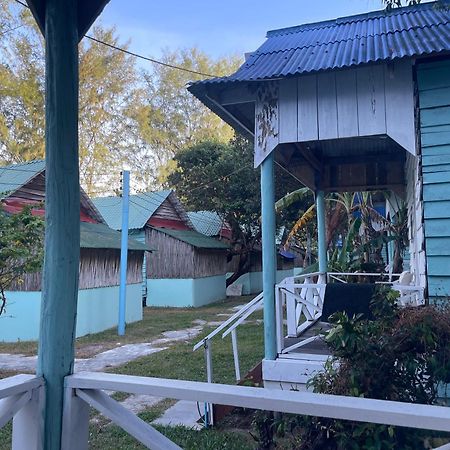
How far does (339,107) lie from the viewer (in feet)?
15.3

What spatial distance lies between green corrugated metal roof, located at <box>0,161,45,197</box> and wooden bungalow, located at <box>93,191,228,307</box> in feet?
19.1

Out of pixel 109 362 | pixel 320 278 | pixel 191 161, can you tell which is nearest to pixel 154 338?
pixel 109 362

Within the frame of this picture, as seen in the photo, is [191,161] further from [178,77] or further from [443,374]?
[443,374]

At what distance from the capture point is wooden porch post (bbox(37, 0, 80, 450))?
1.75 m

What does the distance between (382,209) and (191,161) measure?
9761mm

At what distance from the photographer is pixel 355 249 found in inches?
420

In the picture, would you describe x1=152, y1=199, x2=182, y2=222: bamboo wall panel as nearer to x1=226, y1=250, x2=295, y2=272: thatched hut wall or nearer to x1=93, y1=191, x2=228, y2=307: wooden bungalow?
x1=93, y1=191, x2=228, y2=307: wooden bungalow

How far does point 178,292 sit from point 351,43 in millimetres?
13634

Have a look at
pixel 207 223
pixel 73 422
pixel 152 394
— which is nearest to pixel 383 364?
pixel 152 394

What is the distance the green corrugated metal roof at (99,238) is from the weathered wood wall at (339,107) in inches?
279

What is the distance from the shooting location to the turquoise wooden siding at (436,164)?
424 cm

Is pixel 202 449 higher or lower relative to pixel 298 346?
lower

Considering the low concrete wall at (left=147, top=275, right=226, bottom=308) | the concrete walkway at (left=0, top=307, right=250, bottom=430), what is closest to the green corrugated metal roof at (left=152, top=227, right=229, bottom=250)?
the low concrete wall at (left=147, top=275, right=226, bottom=308)

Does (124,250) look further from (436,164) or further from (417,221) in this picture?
(436,164)
